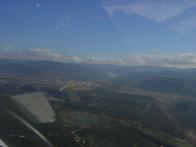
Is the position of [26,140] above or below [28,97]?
below

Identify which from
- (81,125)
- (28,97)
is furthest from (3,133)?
(81,125)

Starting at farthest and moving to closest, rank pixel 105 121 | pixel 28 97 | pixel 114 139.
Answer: pixel 105 121, pixel 114 139, pixel 28 97

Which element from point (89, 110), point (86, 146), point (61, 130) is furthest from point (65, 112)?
point (86, 146)

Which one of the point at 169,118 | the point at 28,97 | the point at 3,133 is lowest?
the point at 169,118

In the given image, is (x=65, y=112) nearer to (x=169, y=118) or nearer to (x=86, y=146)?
(x=169, y=118)

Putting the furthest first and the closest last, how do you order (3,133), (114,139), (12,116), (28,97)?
(114,139)
(28,97)
(12,116)
(3,133)

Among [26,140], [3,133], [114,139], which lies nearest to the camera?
[26,140]

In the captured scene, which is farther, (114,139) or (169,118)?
(169,118)

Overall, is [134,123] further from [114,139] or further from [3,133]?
[3,133]

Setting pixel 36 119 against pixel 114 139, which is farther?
pixel 114 139
